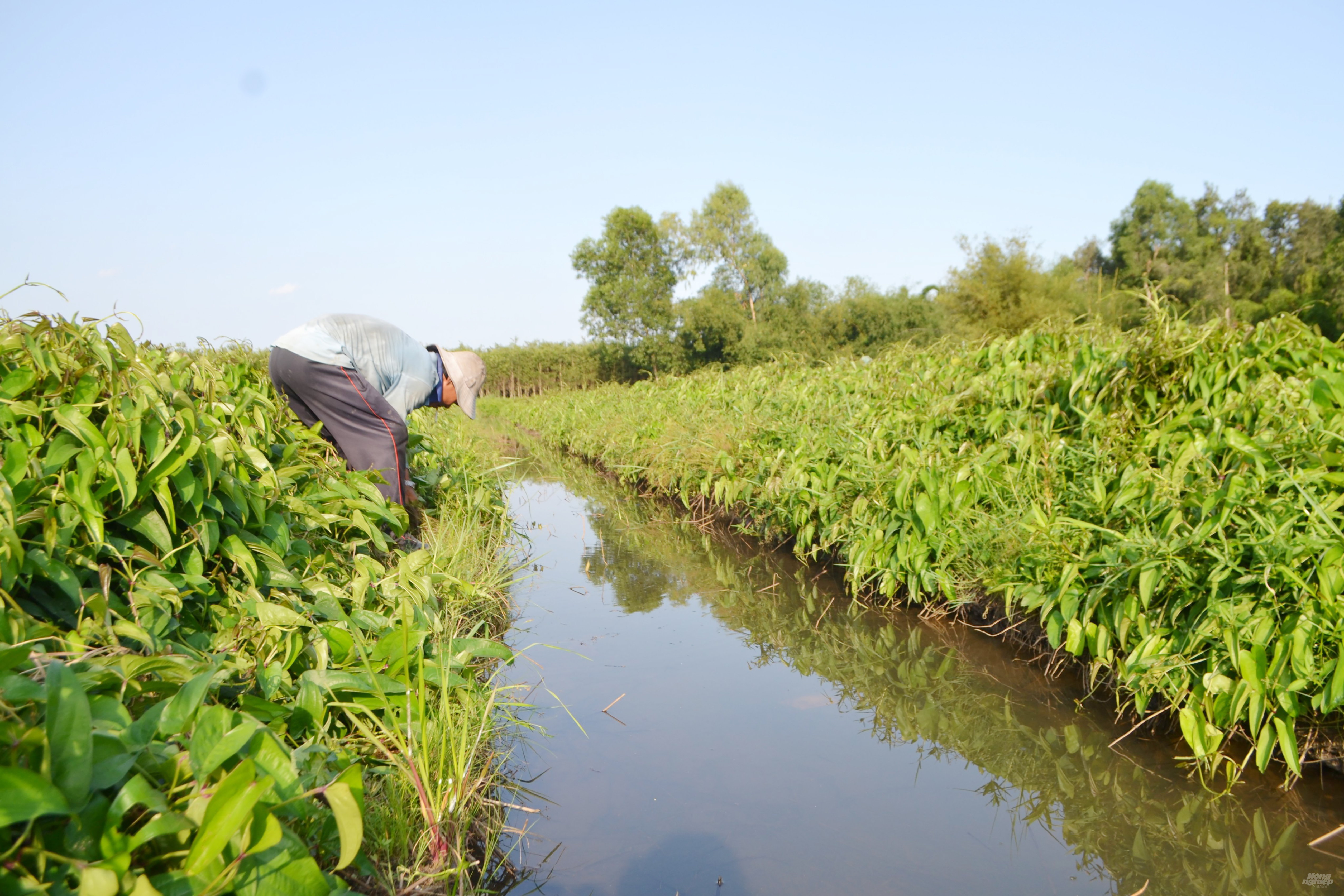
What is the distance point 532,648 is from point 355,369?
5.61ft

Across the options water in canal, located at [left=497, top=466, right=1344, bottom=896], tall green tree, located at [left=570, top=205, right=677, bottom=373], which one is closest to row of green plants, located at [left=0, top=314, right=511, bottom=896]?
water in canal, located at [left=497, top=466, right=1344, bottom=896]

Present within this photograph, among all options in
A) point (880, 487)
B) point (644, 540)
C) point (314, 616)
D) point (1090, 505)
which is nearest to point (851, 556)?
point (880, 487)

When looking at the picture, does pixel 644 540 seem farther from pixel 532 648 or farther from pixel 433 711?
pixel 433 711

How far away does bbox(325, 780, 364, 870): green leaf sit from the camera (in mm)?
1111

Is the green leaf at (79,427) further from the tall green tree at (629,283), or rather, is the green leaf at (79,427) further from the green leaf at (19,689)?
the tall green tree at (629,283)

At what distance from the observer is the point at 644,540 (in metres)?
6.19

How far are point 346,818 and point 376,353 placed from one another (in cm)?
314

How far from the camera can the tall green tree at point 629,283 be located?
33.2m

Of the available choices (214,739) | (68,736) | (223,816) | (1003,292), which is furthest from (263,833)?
(1003,292)

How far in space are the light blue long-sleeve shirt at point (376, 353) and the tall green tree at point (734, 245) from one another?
39.3 m

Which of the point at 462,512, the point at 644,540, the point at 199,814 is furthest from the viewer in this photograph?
the point at 644,540

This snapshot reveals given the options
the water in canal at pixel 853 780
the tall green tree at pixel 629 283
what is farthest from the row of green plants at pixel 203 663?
the tall green tree at pixel 629 283

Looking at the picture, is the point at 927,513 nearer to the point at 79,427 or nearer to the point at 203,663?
the point at 203,663

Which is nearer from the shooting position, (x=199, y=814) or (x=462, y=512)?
(x=199, y=814)
